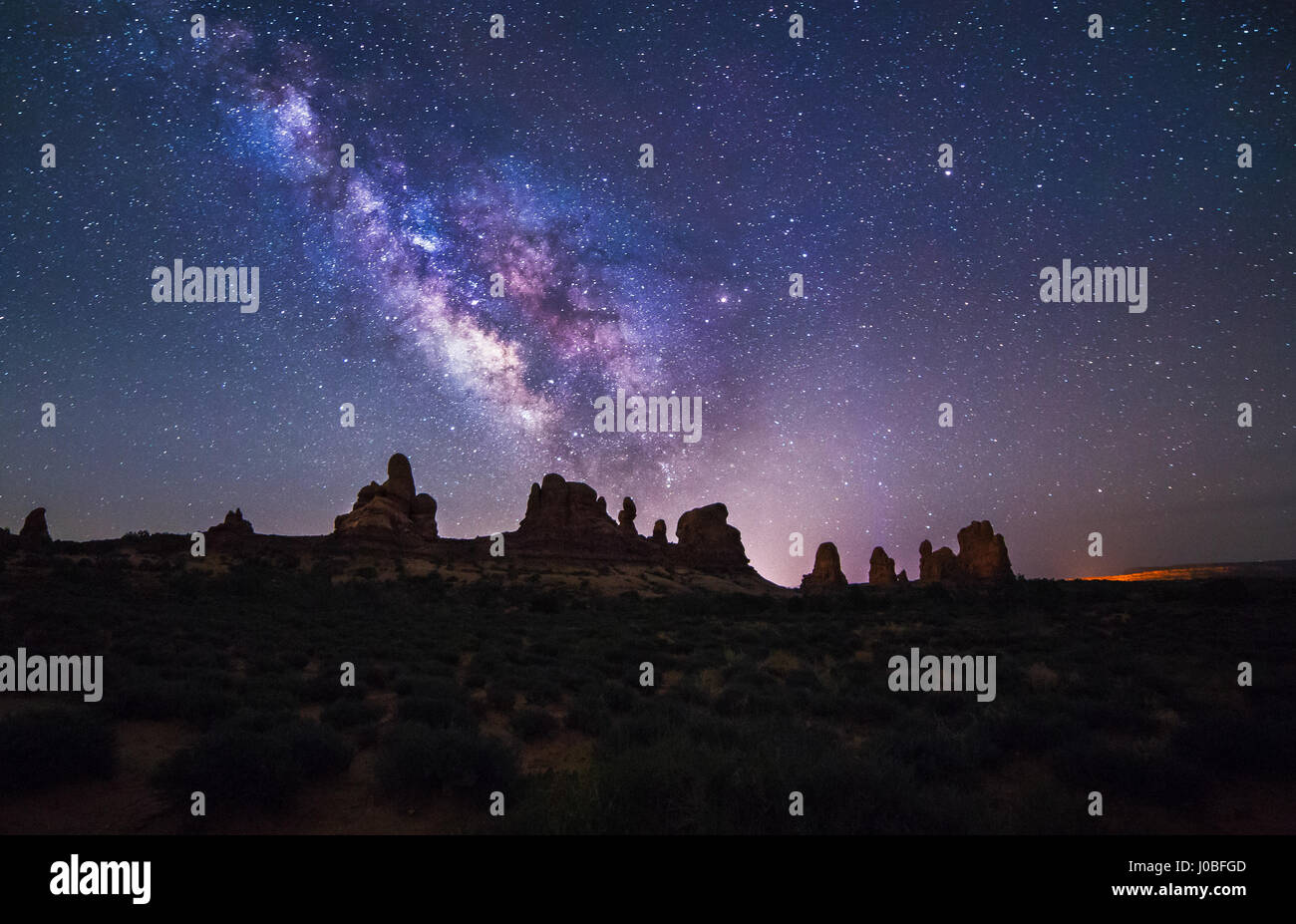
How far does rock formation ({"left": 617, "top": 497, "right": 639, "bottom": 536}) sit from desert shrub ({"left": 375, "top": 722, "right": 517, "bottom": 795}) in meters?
73.2

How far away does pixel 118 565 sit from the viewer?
3136 cm

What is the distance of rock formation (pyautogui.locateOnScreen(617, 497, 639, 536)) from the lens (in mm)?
80625

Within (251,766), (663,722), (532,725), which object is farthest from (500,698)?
(251,766)

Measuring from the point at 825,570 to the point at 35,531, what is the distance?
286 ft

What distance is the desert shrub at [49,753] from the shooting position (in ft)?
19.7

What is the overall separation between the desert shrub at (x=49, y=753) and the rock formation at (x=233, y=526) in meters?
57.3

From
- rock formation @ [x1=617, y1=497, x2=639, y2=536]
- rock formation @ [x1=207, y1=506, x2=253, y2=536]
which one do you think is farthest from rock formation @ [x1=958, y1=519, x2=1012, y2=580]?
rock formation @ [x1=207, y1=506, x2=253, y2=536]

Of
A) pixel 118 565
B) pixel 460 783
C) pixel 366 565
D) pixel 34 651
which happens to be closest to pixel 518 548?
pixel 366 565

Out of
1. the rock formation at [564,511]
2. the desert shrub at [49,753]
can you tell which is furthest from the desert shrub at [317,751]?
the rock formation at [564,511]

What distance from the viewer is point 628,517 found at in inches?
3275

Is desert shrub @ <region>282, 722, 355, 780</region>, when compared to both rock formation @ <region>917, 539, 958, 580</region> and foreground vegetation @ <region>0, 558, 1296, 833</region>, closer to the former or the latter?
foreground vegetation @ <region>0, 558, 1296, 833</region>
